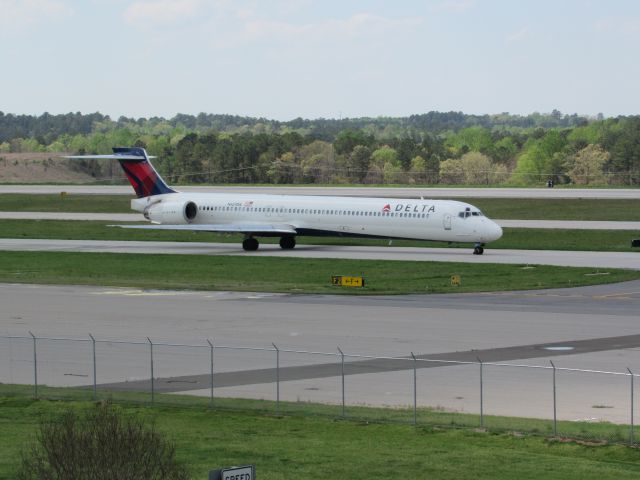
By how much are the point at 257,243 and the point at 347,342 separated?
3701 cm

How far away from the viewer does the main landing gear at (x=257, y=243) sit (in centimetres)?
7814

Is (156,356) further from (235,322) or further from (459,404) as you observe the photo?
(459,404)

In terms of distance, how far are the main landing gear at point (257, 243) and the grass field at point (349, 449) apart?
152ft

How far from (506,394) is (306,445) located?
6250 millimetres

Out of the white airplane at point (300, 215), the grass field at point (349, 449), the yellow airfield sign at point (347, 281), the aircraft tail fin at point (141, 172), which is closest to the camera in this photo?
the grass field at point (349, 449)

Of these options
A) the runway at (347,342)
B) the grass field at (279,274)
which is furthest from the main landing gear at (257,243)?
the runway at (347,342)

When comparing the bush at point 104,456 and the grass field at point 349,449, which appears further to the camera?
the grass field at point 349,449

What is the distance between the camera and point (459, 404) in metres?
31.8

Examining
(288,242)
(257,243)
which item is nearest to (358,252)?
(288,242)

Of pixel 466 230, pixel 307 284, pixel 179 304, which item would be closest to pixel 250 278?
pixel 307 284

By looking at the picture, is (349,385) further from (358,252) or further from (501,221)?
(501,221)

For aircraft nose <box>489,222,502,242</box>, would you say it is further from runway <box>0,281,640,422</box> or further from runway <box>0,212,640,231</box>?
runway <box>0,212,640,231</box>

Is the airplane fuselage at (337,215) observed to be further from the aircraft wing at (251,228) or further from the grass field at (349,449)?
the grass field at (349,449)

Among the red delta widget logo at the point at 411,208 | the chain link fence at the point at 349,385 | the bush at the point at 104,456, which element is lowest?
the chain link fence at the point at 349,385
